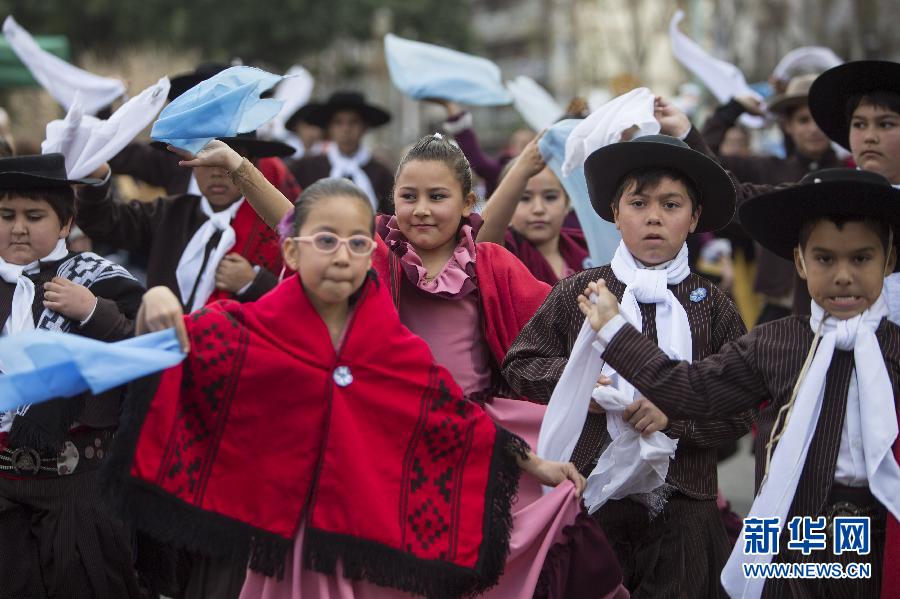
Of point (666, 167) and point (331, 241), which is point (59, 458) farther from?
point (666, 167)

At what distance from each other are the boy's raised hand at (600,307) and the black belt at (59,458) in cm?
210

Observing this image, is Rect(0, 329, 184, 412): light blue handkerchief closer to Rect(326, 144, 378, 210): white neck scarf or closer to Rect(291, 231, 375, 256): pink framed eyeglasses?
Rect(291, 231, 375, 256): pink framed eyeglasses

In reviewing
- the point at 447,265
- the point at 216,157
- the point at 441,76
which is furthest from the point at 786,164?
the point at 216,157

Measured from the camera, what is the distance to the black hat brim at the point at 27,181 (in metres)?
5.26

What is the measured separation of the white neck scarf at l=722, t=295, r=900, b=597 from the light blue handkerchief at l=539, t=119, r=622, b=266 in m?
2.00

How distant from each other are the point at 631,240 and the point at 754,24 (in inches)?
952

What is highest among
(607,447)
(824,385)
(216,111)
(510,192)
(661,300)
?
(510,192)

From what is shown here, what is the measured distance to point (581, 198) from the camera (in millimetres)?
6383

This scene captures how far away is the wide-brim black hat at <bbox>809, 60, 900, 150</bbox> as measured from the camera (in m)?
5.75

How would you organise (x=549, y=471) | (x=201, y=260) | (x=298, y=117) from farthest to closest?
1. (x=298, y=117)
2. (x=201, y=260)
3. (x=549, y=471)

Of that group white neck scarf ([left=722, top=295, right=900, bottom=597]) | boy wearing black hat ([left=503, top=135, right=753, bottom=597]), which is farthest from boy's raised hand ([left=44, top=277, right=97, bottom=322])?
white neck scarf ([left=722, top=295, right=900, bottom=597])

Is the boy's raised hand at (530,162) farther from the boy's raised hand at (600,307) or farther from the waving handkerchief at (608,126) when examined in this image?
the boy's raised hand at (600,307)

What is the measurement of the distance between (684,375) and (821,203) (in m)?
0.72

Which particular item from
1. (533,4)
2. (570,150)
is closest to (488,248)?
(570,150)
